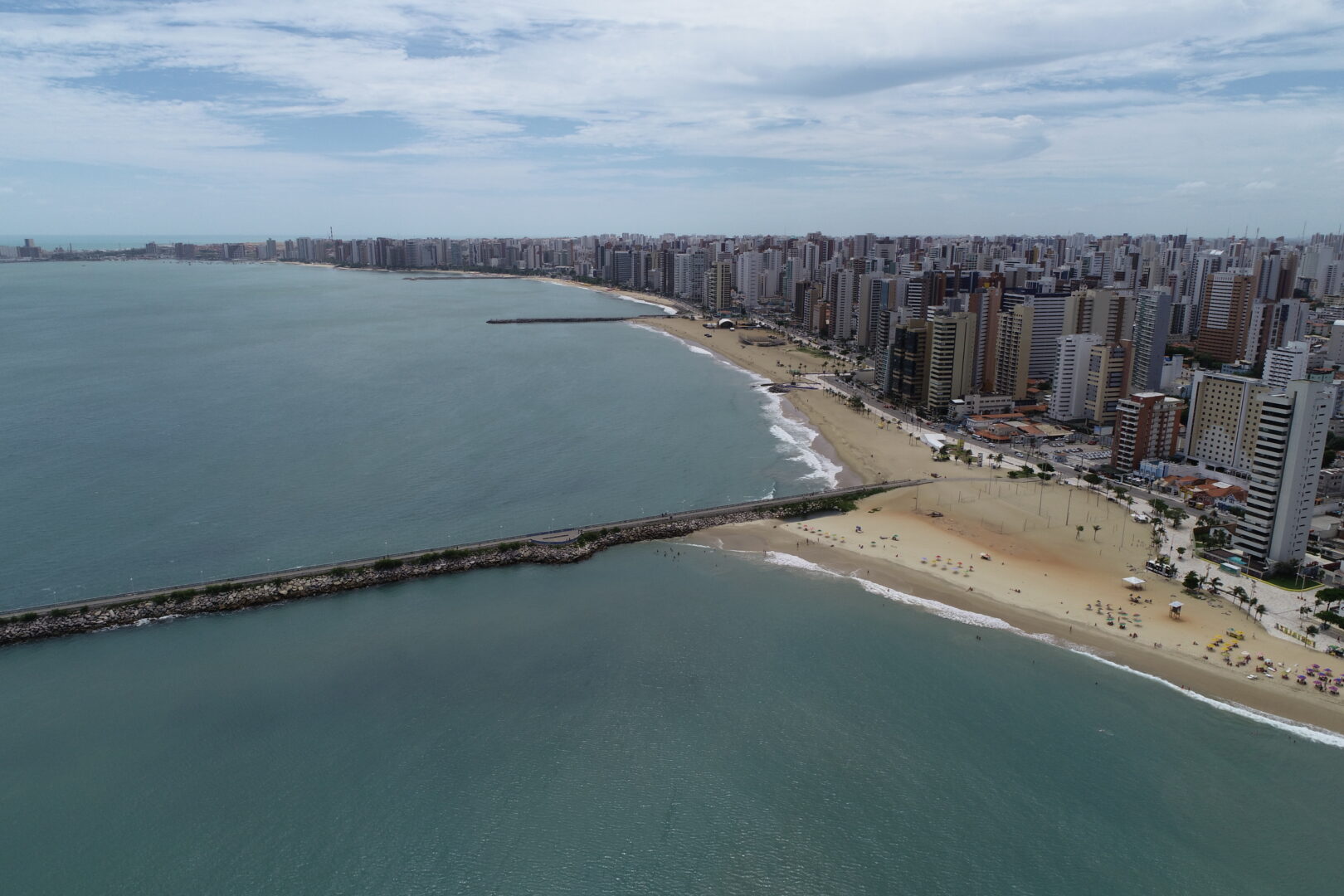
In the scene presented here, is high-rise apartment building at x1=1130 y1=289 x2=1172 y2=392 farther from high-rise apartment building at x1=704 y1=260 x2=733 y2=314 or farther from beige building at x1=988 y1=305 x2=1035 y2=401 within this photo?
high-rise apartment building at x1=704 y1=260 x2=733 y2=314

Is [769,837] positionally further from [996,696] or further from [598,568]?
[598,568]

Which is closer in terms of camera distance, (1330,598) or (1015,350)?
(1330,598)

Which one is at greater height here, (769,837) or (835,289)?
(835,289)

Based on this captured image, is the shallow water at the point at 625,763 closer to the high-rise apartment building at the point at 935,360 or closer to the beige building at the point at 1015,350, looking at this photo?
the high-rise apartment building at the point at 935,360

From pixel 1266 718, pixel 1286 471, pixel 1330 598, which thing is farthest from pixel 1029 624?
pixel 1286 471

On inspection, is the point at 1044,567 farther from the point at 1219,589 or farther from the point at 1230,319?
the point at 1230,319

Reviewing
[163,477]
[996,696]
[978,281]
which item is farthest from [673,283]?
[996,696]
